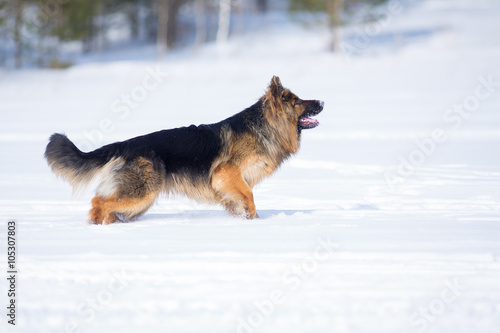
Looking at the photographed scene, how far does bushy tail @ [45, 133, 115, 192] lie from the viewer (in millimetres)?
5500

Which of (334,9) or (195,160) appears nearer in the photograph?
(195,160)

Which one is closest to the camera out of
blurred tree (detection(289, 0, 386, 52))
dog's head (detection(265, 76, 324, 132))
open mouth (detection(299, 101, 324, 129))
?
dog's head (detection(265, 76, 324, 132))

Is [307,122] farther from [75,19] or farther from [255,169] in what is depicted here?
[75,19]

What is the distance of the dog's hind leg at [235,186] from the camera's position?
5824 millimetres

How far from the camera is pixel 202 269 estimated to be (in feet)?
13.1

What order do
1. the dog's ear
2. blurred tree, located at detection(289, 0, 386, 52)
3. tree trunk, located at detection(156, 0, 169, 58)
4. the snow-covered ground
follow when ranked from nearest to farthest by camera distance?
1. the snow-covered ground
2. the dog's ear
3. blurred tree, located at detection(289, 0, 386, 52)
4. tree trunk, located at detection(156, 0, 169, 58)

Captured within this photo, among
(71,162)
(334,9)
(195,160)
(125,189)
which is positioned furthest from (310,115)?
(334,9)

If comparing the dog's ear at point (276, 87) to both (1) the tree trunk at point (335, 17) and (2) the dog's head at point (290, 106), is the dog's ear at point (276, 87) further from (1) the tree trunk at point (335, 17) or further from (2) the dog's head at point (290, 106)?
(1) the tree trunk at point (335, 17)

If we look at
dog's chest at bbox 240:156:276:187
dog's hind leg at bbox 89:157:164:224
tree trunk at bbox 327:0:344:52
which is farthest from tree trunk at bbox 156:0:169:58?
dog's hind leg at bbox 89:157:164:224

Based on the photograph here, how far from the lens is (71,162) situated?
217 inches

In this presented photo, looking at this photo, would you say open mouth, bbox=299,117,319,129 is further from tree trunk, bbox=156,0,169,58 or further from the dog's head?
tree trunk, bbox=156,0,169,58

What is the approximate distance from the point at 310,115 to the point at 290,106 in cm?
30

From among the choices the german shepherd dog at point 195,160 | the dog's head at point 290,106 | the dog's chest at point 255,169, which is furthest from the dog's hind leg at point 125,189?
the dog's head at point 290,106

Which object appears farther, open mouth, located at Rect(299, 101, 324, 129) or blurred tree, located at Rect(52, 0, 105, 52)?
blurred tree, located at Rect(52, 0, 105, 52)
